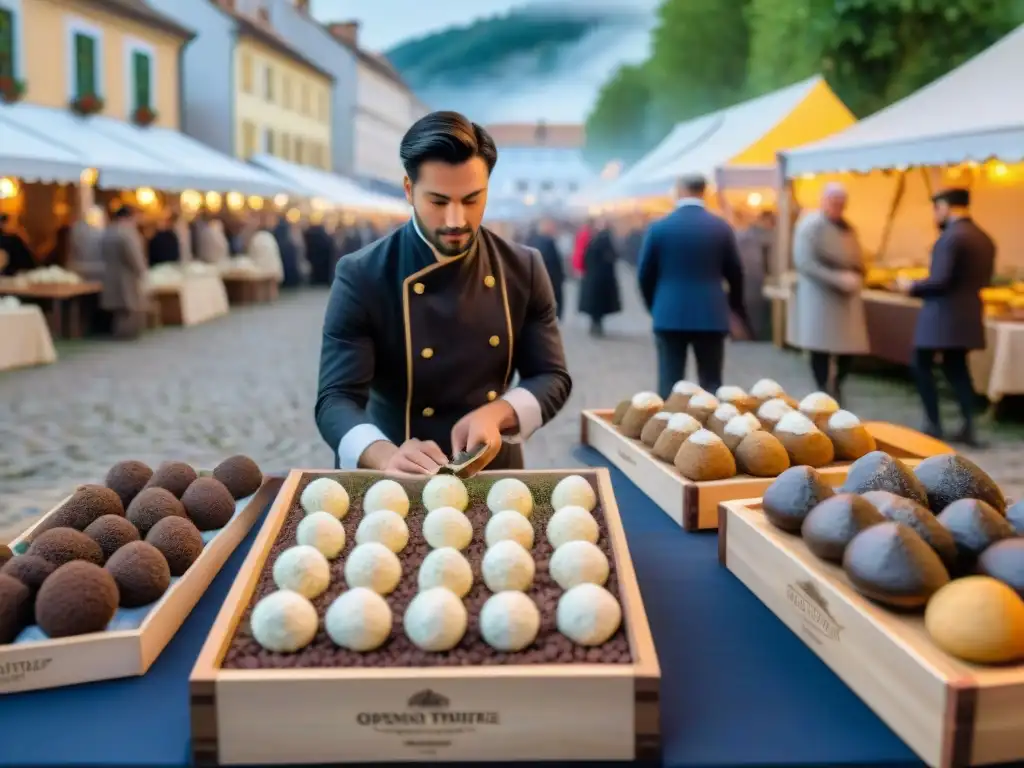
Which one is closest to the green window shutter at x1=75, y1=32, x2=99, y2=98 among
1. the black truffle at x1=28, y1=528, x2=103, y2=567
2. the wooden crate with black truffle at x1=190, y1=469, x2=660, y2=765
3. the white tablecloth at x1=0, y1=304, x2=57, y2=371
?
the white tablecloth at x1=0, y1=304, x2=57, y2=371

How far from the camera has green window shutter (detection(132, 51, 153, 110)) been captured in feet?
75.4

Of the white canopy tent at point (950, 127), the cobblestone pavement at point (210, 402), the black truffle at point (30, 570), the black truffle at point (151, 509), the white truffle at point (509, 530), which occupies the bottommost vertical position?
the cobblestone pavement at point (210, 402)

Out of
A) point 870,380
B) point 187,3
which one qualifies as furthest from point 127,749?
point 187,3

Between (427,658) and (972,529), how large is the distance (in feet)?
3.05

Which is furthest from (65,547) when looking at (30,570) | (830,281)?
(830,281)

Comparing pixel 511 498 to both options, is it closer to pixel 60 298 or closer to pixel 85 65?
pixel 60 298

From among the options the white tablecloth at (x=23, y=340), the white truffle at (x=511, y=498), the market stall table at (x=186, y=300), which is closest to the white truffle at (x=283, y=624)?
the white truffle at (x=511, y=498)

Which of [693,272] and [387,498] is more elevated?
[693,272]

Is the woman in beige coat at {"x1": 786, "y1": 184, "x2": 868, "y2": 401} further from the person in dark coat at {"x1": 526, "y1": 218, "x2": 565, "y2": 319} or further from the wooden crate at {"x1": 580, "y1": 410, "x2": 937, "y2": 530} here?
the person in dark coat at {"x1": 526, "y1": 218, "x2": 565, "y2": 319}

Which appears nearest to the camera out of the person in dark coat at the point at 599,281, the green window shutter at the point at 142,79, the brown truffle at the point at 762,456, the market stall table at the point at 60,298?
the brown truffle at the point at 762,456

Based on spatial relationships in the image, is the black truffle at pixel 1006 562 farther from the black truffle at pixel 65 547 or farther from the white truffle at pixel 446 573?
the black truffle at pixel 65 547

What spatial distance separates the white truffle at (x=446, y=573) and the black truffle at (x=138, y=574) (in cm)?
47

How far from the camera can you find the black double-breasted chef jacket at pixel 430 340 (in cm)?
254

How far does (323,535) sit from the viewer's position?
6.07 feet
